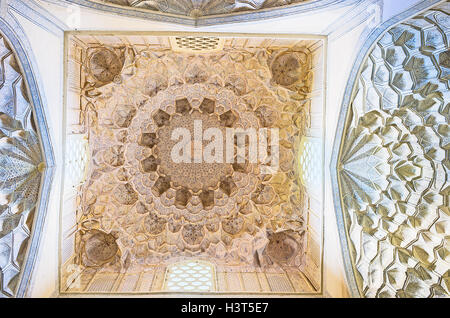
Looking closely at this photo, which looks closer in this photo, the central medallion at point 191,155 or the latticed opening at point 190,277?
the latticed opening at point 190,277

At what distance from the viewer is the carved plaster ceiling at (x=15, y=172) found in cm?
457

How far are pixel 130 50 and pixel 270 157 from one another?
3.91 metres

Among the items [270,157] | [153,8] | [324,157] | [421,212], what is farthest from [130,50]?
[421,212]

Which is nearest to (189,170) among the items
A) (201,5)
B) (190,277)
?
(190,277)

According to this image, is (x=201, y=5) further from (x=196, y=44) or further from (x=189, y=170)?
(x=189, y=170)

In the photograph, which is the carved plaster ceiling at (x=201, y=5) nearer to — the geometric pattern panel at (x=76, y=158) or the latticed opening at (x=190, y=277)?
the geometric pattern panel at (x=76, y=158)

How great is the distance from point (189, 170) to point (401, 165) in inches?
191

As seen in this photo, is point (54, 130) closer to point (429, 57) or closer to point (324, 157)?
point (324, 157)

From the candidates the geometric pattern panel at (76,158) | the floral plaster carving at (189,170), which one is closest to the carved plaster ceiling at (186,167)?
the floral plaster carving at (189,170)

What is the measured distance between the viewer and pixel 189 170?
26.6 feet

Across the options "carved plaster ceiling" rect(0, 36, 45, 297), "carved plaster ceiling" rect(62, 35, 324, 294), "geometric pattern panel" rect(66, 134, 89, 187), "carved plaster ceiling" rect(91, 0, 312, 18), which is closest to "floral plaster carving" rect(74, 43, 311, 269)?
"carved plaster ceiling" rect(62, 35, 324, 294)

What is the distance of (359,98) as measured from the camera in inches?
198

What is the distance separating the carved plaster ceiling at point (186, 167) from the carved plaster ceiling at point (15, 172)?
1750 mm

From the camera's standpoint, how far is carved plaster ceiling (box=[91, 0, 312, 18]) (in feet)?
16.0
